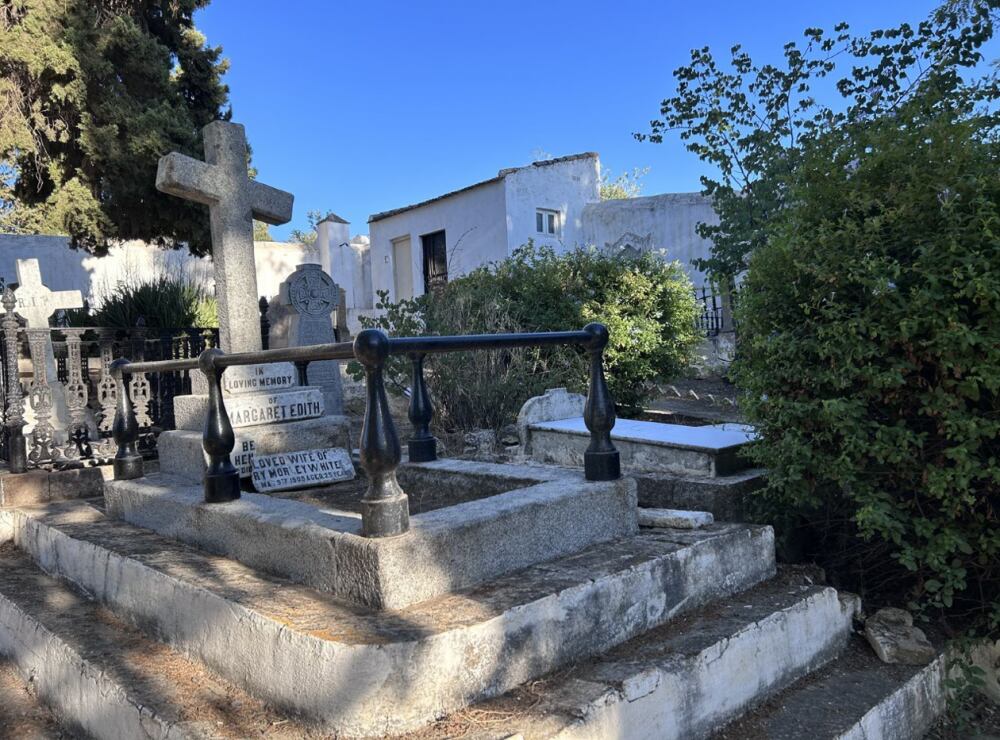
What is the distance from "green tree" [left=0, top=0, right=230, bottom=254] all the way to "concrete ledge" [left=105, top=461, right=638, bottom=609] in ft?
28.2

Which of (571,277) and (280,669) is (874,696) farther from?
(571,277)

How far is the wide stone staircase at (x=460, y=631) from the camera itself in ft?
6.72

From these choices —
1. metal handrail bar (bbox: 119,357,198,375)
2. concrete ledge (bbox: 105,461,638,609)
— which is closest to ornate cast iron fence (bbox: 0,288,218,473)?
metal handrail bar (bbox: 119,357,198,375)

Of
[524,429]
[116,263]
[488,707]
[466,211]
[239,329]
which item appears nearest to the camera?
[488,707]

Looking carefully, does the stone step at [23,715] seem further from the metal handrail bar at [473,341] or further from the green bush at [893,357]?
the green bush at [893,357]

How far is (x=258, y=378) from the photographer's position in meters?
4.79

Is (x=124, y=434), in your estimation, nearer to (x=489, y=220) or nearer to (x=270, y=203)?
(x=270, y=203)

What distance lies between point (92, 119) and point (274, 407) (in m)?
8.14

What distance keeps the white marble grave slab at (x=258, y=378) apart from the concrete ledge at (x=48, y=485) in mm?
1329

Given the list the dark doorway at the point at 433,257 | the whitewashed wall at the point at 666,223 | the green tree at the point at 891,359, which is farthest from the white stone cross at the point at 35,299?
the dark doorway at the point at 433,257

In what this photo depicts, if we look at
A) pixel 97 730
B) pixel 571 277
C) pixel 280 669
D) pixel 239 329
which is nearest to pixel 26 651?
pixel 97 730

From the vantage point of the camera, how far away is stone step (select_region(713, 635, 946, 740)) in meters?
2.49

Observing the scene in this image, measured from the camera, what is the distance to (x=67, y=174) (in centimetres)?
1095

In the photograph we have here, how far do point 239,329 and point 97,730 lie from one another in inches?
123
